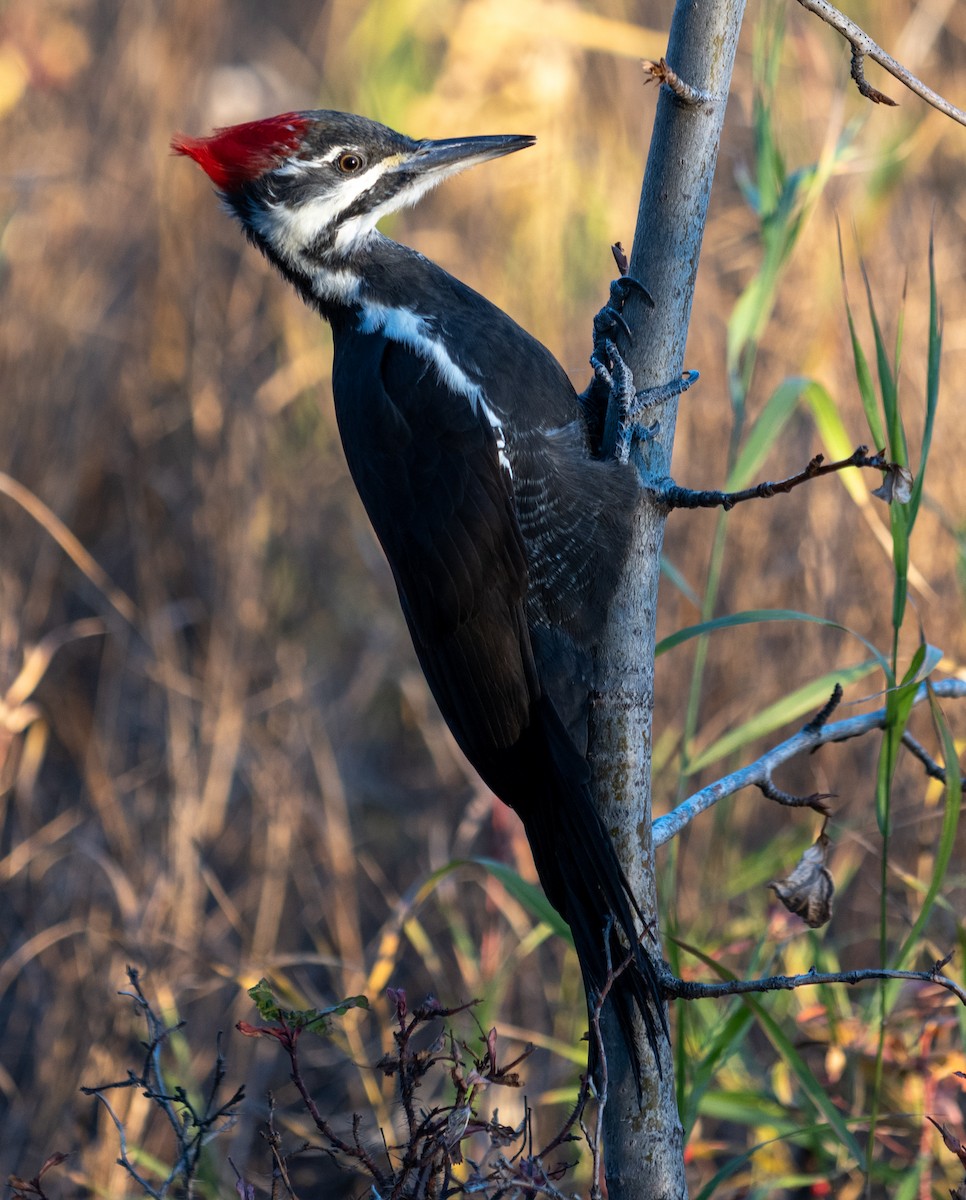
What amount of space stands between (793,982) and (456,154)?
68.3 inches

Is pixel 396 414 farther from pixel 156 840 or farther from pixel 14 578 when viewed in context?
pixel 14 578

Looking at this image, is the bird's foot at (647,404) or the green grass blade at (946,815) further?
the bird's foot at (647,404)

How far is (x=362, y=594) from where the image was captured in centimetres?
479

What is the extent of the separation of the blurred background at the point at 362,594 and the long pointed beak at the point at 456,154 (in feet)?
1.57

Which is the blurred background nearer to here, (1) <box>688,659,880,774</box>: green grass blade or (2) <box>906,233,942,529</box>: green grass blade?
(1) <box>688,659,880,774</box>: green grass blade

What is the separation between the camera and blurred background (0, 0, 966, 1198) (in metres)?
2.78

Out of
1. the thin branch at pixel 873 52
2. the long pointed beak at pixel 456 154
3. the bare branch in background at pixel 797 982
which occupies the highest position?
the long pointed beak at pixel 456 154

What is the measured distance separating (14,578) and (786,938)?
2.69 m

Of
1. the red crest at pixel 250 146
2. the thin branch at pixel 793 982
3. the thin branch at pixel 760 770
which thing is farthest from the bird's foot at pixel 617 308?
the thin branch at pixel 793 982

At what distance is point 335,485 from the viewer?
15.6 ft

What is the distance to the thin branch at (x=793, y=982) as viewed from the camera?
4.38ft

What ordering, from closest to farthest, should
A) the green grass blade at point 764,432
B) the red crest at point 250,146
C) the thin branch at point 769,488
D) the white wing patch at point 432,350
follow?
the thin branch at point 769,488, the green grass blade at point 764,432, the white wing patch at point 432,350, the red crest at point 250,146

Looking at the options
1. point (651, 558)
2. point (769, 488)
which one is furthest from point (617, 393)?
point (769, 488)

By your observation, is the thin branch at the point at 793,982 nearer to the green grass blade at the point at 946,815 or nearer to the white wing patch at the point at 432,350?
the green grass blade at the point at 946,815
